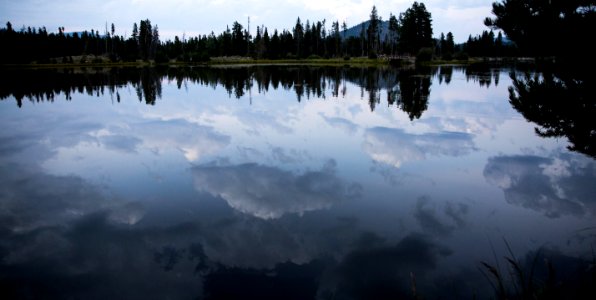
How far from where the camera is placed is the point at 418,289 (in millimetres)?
6082

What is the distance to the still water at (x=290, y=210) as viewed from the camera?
21.1 feet

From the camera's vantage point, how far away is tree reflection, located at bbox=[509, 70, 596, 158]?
888 centimetres

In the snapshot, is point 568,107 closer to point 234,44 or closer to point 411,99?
point 411,99

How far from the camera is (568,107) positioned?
959 cm

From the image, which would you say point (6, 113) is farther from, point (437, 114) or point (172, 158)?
point (437, 114)

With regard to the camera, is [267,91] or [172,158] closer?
[172,158]

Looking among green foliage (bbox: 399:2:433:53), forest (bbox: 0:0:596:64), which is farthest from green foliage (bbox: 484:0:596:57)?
green foliage (bbox: 399:2:433:53)

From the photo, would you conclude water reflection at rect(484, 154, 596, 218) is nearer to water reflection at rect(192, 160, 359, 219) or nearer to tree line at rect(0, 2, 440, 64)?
water reflection at rect(192, 160, 359, 219)

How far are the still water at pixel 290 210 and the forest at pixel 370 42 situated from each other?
2.82 metres

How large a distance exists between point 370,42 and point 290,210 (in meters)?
127

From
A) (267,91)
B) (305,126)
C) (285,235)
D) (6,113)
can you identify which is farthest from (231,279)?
(267,91)

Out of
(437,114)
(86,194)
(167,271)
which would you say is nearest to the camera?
(167,271)

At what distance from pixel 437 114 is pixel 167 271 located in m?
18.6

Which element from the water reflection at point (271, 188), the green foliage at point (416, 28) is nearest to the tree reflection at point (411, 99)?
the water reflection at point (271, 188)
